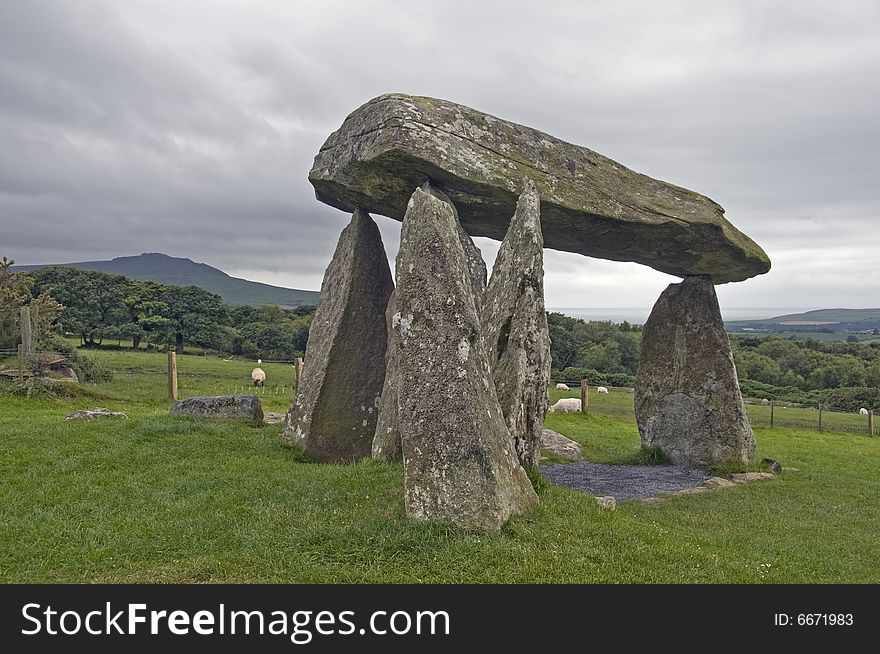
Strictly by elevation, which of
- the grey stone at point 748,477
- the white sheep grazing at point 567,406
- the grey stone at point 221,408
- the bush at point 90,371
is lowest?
the grey stone at point 748,477

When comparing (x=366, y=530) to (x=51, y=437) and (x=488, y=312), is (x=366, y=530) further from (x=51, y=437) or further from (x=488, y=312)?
(x=51, y=437)

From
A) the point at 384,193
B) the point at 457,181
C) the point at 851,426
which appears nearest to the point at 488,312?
the point at 457,181

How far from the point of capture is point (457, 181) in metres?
11.3

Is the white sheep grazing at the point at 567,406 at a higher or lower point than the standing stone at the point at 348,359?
lower

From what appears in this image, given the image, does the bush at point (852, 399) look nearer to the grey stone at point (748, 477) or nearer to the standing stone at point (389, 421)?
the grey stone at point (748, 477)

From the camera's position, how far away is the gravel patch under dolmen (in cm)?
1310

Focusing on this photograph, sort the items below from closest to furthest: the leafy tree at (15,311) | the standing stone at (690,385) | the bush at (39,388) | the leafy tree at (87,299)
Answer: the standing stone at (690,385)
the bush at (39,388)
the leafy tree at (15,311)
the leafy tree at (87,299)

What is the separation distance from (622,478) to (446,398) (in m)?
8.10

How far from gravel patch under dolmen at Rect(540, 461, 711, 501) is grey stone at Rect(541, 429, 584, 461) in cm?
56

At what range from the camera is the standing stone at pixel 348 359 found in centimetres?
1281

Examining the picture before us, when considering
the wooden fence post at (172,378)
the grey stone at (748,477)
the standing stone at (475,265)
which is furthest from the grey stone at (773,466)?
the wooden fence post at (172,378)

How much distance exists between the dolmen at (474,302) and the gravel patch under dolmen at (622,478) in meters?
1.33

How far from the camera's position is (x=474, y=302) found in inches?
363

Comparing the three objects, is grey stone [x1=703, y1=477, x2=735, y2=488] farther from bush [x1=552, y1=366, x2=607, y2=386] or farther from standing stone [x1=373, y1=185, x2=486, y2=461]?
bush [x1=552, y1=366, x2=607, y2=386]
